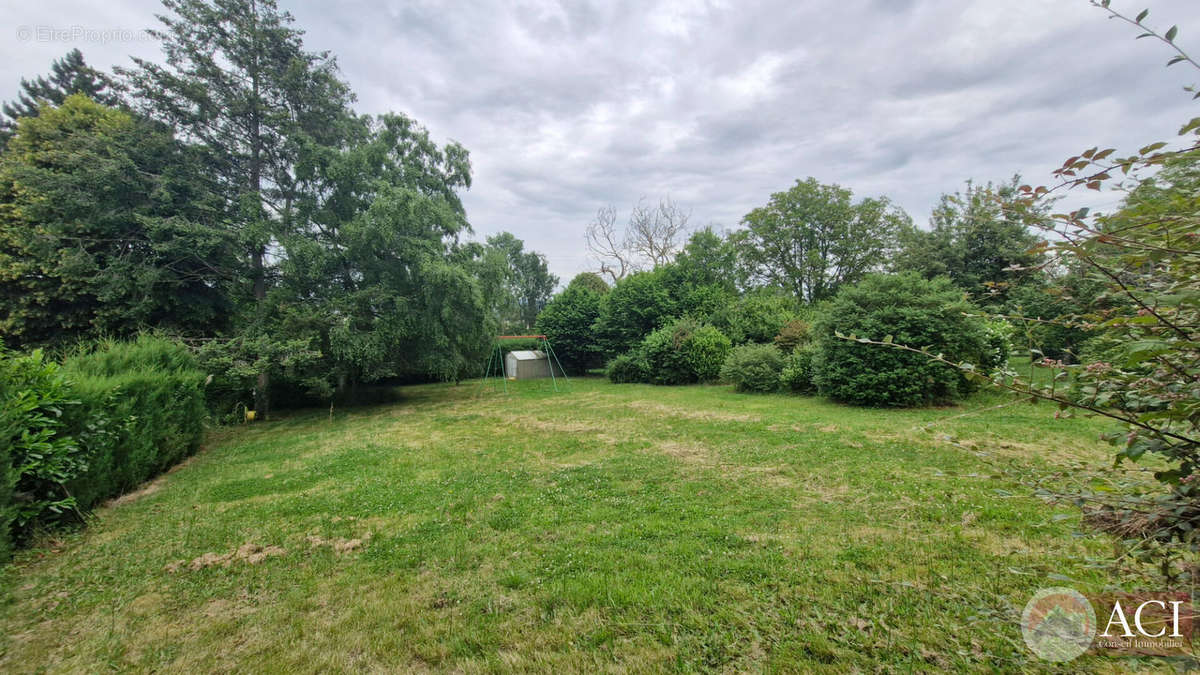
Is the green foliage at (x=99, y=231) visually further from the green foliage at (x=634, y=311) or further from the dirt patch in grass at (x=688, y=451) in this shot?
the green foliage at (x=634, y=311)

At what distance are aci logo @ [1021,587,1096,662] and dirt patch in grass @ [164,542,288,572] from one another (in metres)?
4.70

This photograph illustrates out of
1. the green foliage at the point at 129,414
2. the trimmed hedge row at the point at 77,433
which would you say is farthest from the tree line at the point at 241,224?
the trimmed hedge row at the point at 77,433

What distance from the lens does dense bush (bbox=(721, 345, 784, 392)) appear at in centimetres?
1234

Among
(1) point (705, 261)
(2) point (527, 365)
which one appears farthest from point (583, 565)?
(2) point (527, 365)

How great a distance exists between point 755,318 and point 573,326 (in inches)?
391

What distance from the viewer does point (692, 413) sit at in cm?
942

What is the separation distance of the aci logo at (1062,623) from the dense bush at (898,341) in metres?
8.38

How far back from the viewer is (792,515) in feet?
12.2

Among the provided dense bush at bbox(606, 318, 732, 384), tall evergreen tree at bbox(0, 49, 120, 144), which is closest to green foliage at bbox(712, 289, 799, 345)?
dense bush at bbox(606, 318, 732, 384)

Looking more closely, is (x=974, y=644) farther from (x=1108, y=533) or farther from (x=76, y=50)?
(x=76, y=50)

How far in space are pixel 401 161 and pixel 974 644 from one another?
1571 cm

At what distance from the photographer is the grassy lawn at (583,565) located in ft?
7.39

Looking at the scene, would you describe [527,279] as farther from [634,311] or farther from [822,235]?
[822,235]

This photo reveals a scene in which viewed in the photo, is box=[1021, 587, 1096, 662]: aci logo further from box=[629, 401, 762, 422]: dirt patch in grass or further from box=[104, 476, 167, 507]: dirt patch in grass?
box=[104, 476, 167, 507]: dirt patch in grass
